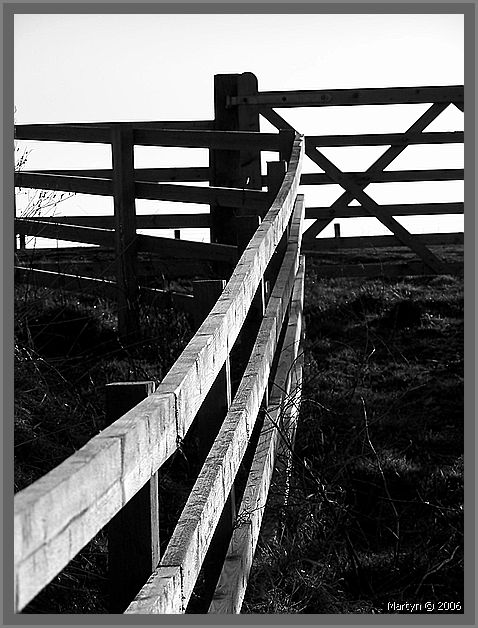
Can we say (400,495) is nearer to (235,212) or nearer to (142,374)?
(142,374)

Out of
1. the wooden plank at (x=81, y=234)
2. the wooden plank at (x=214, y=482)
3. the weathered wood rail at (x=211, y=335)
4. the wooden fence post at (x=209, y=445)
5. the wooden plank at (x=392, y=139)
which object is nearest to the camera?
the weathered wood rail at (x=211, y=335)

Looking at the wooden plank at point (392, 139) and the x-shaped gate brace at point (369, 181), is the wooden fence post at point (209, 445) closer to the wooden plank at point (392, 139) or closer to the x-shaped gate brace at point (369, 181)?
the x-shaped gate brace at point (369, 181)

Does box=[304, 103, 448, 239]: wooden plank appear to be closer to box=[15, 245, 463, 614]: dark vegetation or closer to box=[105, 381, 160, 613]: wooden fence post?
box=[15, 245, 463, 614]: dark vegetation

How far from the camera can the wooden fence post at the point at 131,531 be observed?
6.25ft

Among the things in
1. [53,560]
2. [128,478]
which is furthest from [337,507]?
[53,560]

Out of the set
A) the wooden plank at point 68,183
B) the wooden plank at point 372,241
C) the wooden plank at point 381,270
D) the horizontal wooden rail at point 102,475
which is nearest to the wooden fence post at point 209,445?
the horizontal wooden rail at point 102,475

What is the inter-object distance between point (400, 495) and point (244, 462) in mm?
679

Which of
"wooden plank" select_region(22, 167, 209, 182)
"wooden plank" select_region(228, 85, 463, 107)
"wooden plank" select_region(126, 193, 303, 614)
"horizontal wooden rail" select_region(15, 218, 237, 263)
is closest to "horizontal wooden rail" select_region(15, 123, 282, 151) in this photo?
A: "horizontal wooden rail" select_region(15, 218, 237, 263)

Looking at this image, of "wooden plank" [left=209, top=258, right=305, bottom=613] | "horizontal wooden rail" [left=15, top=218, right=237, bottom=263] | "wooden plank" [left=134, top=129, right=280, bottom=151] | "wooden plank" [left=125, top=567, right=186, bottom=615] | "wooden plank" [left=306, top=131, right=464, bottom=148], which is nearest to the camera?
"wooden plank" [left=125, top=567, right=186, bottom=615]

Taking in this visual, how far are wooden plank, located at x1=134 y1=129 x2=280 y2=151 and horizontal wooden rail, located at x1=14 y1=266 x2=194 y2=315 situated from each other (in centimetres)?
98

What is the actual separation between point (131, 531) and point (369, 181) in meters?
6.91

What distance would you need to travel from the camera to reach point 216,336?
2.28 metres

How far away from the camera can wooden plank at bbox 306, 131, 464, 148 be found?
845 centimetres

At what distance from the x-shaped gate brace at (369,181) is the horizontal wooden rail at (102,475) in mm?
6294
